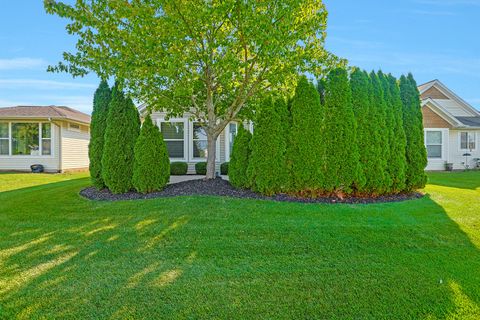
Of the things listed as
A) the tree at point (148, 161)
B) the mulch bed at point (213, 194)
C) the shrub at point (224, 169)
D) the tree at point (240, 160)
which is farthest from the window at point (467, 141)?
the tree at point (148, 161)

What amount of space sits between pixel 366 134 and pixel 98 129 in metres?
7.02

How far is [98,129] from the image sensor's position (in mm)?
7941

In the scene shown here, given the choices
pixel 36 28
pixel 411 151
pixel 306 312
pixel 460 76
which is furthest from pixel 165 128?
pixel 460 76

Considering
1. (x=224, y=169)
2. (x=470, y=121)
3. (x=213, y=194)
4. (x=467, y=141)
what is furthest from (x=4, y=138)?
(x=470, y=121)

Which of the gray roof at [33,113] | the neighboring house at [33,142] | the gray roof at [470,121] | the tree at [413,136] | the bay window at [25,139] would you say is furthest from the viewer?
the gray roof at [470,121]

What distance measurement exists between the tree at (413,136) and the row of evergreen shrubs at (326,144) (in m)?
0.41

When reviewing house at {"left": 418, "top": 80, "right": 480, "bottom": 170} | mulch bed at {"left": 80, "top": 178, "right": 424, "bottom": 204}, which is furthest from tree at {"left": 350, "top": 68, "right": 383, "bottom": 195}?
house at {"left": 418, "top": 80, "right": 480, "bottom": 170}

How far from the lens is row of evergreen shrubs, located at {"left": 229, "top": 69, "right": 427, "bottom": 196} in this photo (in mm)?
6805

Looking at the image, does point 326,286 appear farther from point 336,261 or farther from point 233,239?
point 233,239

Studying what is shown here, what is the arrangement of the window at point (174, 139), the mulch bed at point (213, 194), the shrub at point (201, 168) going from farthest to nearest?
the window at point (174, 139) < the shrub at point (201, 168) < the mulch bed at point (213, 194)

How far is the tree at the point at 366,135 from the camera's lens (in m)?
6.99

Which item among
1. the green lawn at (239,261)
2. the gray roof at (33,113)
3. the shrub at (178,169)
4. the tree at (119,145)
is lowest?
the green lawn at (239,261)

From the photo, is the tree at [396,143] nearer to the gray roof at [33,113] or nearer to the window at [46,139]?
the gray roof at [33,113]

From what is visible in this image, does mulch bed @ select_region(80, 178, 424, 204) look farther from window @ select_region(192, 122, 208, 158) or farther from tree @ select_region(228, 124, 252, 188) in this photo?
window @ select_region(192, 122, 208, 158)
